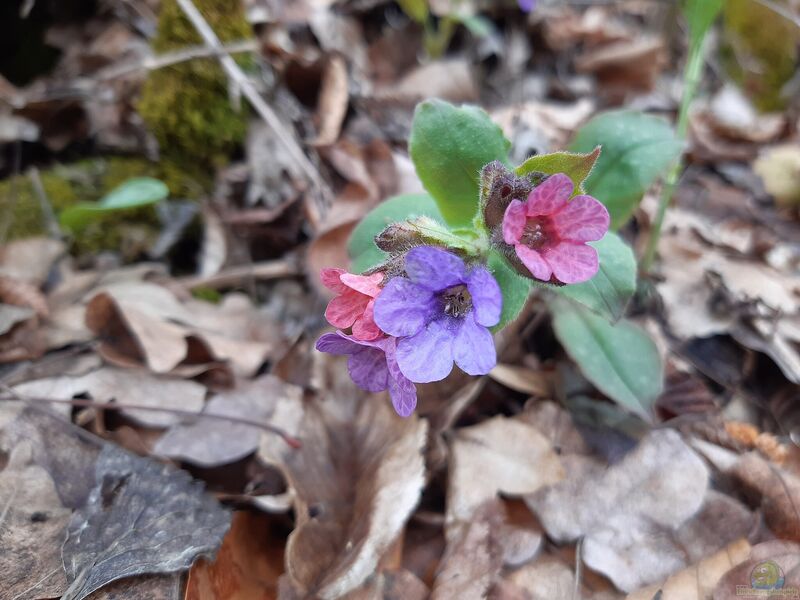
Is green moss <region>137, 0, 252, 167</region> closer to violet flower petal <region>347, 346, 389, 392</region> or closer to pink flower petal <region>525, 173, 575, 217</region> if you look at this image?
violet flower petal <region>347, 346, 389, 392</region>

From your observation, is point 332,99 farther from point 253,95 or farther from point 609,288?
point 609,288

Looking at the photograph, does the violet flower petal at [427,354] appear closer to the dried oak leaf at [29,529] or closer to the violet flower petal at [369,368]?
the violet flower petal at [369,368]

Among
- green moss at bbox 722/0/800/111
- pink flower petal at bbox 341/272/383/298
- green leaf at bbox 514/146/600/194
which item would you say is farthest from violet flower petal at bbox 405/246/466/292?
green moss at bbox 722/0/800/111

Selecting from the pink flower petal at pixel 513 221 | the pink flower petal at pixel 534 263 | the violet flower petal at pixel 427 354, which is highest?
the pink flower petal at pixel 513 221

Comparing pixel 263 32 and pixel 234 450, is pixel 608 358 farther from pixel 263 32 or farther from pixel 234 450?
pixel 263 32

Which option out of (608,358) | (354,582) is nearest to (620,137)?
(608,358)

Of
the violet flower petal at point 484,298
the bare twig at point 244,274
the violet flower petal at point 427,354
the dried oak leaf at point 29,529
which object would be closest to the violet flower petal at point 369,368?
the violet flower petal at point 427,354
